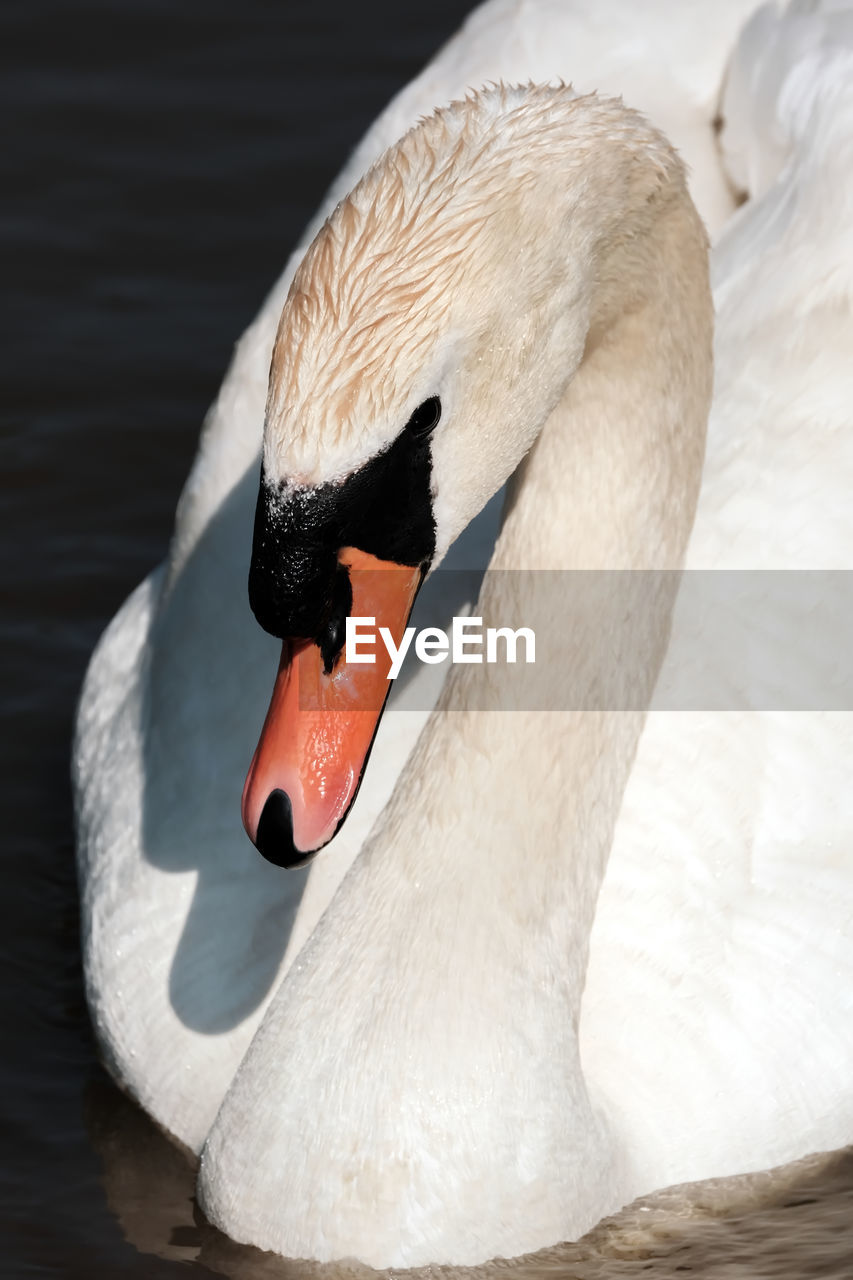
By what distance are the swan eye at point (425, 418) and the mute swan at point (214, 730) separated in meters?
1.48

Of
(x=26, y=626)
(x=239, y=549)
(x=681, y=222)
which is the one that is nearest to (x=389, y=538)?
(x=681, y=222)

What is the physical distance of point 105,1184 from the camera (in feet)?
17.5

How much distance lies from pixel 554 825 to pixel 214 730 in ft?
3.67

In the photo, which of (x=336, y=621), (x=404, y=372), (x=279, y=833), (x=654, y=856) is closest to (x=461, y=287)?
(x=404, y=372)

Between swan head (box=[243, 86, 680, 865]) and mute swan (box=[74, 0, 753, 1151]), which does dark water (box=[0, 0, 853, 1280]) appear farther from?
swan head (box=[243, 86, 680, 865])

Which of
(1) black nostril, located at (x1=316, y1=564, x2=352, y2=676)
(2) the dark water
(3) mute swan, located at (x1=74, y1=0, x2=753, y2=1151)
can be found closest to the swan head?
(1) black nostril, located at (x1=316, y1=564, x2=352, y2=676)

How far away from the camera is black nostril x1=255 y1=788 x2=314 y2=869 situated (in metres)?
4.04

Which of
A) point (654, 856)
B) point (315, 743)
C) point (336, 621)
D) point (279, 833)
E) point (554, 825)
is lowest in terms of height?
point (654, 856)

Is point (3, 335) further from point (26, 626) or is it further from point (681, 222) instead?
point (681, 222)

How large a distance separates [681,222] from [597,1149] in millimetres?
1846

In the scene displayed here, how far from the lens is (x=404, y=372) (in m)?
3.71

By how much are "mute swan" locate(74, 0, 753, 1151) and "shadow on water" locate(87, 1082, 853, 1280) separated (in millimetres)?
200

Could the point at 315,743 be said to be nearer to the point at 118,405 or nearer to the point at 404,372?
the point at 404,372

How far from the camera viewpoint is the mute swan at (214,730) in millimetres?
5102
